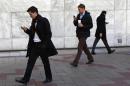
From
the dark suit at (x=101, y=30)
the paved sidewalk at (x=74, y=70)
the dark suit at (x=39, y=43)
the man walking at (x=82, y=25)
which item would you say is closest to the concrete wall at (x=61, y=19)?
the paved sidewalk at (x=74, y=70)

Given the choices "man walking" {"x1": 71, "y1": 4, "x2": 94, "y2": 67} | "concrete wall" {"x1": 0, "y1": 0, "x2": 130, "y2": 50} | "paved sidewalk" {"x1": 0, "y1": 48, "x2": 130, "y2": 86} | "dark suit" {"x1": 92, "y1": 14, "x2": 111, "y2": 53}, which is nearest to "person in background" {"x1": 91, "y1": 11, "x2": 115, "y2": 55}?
"dark suit" {"x1": 92, "y1": 14, "x2": 111, "y2": 53}

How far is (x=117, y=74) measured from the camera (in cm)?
1124

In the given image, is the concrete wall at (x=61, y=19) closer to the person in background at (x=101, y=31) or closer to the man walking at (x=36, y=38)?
the person in background at (x=101, y=31)

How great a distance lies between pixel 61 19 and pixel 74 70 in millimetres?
4139

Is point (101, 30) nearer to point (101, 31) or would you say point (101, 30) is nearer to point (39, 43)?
point (101, 31)

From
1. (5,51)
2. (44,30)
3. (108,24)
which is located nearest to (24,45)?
(5,51)

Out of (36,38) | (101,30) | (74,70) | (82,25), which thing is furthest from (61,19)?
(36,38)

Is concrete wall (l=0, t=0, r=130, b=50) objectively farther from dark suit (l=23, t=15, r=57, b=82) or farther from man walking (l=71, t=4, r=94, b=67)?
dark suit (l=23, t=15, r=57, b=82)

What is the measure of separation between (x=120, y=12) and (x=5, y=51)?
4.59 metres

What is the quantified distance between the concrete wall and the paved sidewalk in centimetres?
65

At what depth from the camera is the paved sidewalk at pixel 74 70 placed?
10.2m

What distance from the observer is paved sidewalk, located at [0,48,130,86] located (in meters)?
10.2

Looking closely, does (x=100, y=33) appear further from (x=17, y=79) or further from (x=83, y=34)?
(x=17, y=79)

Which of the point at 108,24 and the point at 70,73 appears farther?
the point at 108,24
